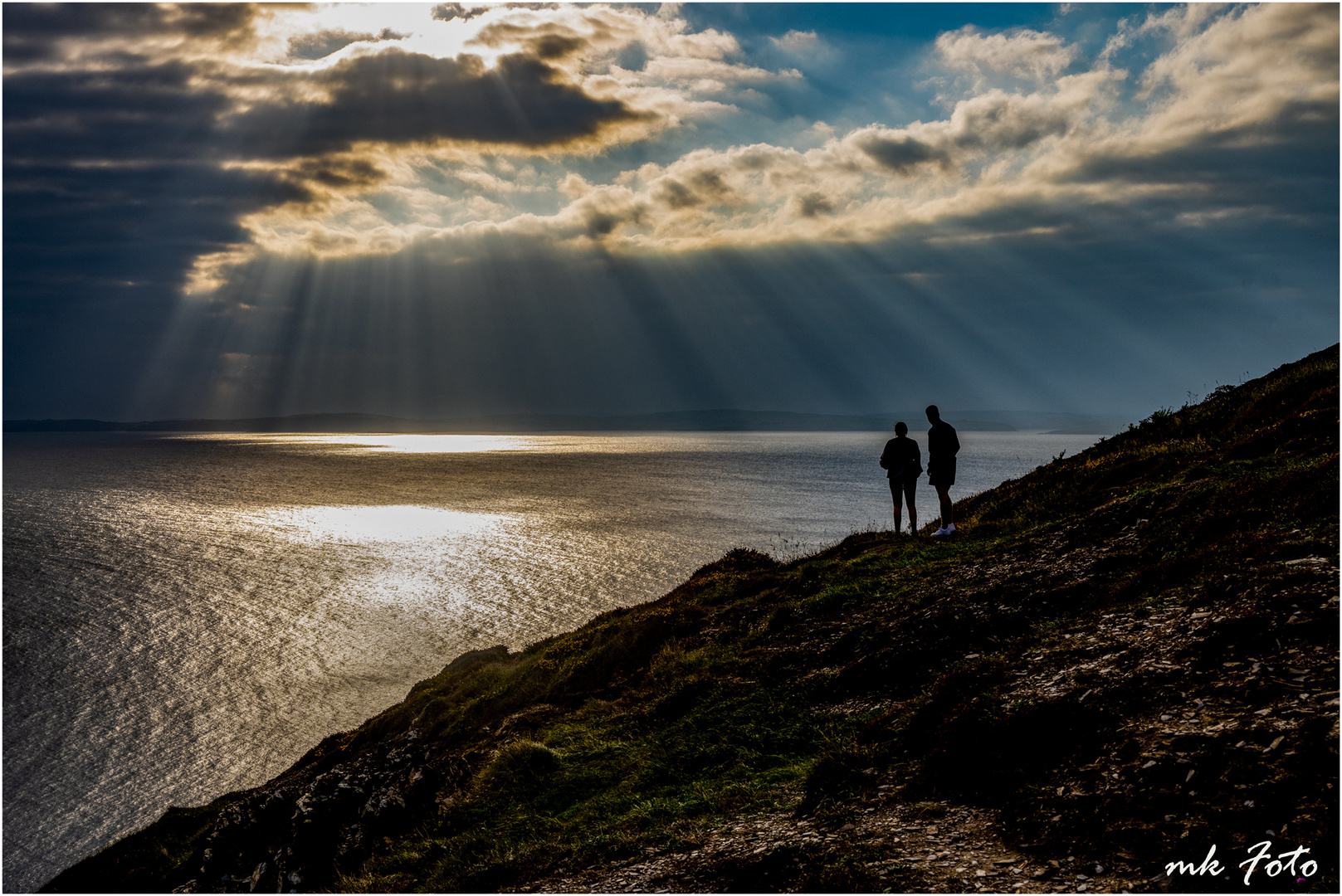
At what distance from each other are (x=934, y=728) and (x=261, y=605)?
61855mm

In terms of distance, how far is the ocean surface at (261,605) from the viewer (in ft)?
120

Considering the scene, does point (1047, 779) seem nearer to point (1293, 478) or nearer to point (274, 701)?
point (1293, 478)

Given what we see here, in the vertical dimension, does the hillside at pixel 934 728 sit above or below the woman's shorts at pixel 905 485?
below

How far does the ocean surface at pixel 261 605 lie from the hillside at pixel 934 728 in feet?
63.4

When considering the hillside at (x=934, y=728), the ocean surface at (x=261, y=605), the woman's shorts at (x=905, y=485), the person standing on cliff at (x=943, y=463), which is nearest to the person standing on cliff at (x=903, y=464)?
the woman's shorts at (x=905, y=485)

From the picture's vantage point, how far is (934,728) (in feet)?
31.2

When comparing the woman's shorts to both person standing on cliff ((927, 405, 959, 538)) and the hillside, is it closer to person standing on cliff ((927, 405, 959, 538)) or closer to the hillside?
person standing on cliff ((927, 405, 959, 538))

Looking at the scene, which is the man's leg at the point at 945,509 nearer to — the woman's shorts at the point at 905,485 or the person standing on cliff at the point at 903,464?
the person standing on cliff at the point at 903,464

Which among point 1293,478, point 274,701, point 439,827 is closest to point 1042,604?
point 1293,478

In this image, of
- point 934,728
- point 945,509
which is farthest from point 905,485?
point 934,728

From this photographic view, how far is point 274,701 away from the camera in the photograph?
42438mm

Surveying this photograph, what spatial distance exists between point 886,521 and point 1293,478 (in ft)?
237

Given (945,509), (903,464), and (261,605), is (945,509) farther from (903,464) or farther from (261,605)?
(261,605)

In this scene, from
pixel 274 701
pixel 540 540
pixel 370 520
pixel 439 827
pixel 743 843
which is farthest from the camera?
pixel 370 520
